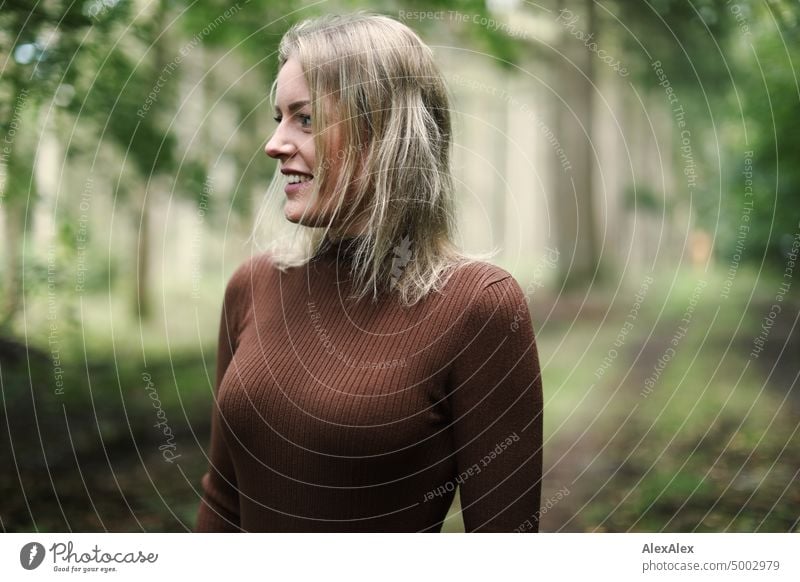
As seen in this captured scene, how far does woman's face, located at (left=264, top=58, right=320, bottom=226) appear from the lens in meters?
1.39

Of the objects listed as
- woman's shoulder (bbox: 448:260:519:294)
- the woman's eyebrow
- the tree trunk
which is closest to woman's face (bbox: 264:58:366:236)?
the woman's eyebrow

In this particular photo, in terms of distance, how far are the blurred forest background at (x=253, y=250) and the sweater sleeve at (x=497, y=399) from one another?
1.51 feet

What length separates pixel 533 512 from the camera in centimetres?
136
